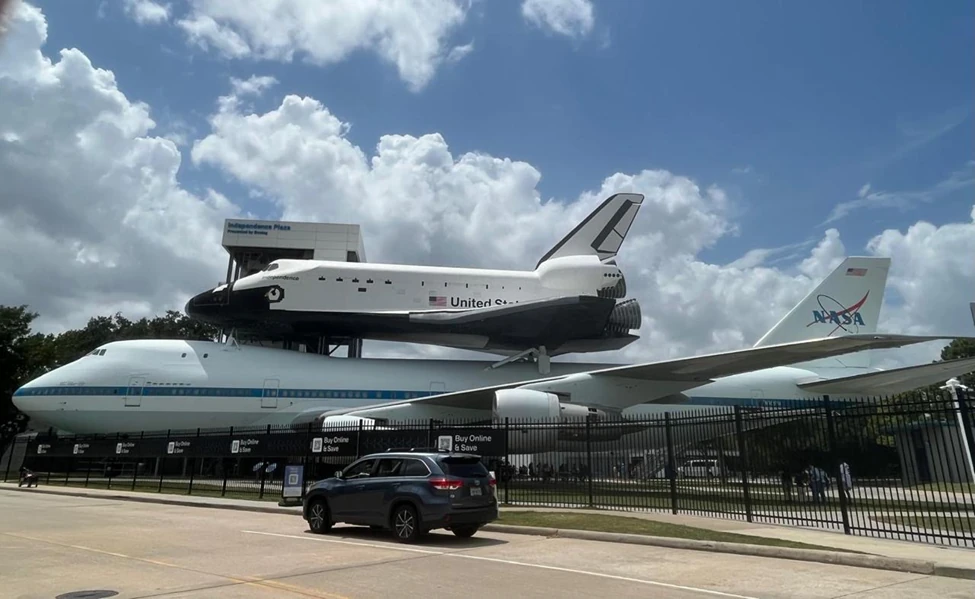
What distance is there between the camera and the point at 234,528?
12.5 m

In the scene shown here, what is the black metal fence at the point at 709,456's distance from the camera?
11875 mm

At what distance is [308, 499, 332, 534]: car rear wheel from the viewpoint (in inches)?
452

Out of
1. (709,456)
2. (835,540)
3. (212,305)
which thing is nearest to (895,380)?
A: (709,456)

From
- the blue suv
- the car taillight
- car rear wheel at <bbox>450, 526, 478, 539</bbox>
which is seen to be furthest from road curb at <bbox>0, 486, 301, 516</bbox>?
the car taillight

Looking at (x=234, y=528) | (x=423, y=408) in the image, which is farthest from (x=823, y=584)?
(x=423, y=408)

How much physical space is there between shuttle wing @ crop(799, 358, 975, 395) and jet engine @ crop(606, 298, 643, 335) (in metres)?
8.13

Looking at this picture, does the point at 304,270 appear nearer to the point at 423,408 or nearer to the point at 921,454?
the point at 423,408

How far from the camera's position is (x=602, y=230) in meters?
33.1

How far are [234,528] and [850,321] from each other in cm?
2631

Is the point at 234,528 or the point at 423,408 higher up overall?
the point at 423,408

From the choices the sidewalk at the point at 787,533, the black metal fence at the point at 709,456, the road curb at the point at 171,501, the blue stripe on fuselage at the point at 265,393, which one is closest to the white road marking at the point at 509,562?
the sidewalk at the point at 787,533

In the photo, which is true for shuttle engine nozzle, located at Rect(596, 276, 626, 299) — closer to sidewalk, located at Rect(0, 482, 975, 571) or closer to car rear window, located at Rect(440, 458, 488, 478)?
sidewalk, located at Rect(0, 482, 975, 571)

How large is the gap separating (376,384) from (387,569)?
2048cm

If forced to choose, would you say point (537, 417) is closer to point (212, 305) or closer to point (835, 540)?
point (835, 540)
